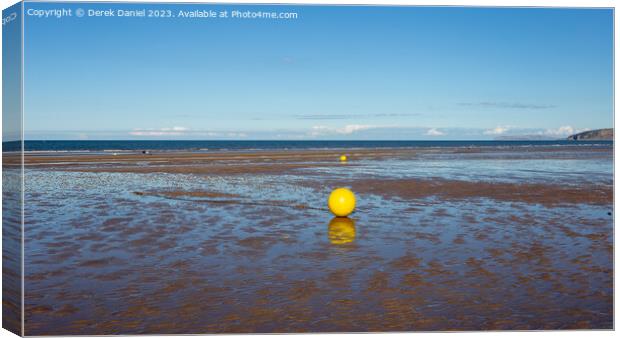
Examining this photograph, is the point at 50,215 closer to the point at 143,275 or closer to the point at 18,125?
the point at 143,275

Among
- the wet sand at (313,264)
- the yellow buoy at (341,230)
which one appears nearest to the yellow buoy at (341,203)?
the yellow buoy at (341,230)

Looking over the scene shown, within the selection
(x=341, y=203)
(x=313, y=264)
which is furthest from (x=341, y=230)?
(x=313, y=264)

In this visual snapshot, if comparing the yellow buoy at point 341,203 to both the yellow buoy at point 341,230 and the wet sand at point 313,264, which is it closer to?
the yellow buoy at point 341,230

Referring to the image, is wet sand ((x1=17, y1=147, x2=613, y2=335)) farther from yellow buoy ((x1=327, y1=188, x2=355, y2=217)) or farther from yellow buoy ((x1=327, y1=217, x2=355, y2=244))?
yellow buoy ((x1=327, y1=188, x2=355, y2=217))

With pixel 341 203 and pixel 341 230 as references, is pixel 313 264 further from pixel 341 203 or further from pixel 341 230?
pixel 341 203

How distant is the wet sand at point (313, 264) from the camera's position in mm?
6750

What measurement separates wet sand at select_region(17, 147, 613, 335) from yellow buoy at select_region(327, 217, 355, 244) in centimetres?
4

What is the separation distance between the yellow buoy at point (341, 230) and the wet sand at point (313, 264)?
42mm

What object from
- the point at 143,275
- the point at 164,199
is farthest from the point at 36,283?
the point at 164,199

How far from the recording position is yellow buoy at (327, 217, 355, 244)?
36.6 ft

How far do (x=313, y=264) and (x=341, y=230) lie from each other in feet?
10.0

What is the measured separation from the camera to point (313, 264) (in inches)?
360

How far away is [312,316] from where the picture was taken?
22.2 feet

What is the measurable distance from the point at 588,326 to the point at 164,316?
4.62m
